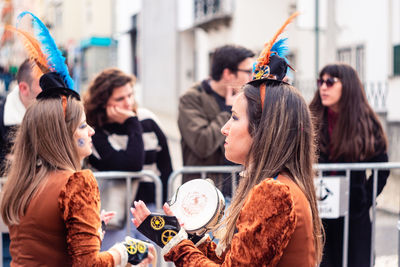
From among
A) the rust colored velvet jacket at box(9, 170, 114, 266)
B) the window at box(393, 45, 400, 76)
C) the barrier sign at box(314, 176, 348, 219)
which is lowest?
the barrier sign at box(314, 176, 348, 219)

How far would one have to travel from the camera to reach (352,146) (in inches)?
160

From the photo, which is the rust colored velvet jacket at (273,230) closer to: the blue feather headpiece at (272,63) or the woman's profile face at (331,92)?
the blue feather headpiece at (272,63)

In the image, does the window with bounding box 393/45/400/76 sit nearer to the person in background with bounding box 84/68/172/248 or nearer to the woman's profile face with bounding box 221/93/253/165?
the person in background with bounding box 84/68/172/248

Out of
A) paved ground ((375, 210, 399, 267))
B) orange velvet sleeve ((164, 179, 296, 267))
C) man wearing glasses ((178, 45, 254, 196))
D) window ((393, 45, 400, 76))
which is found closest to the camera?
orange velvet sleeve ((164, 179, 296, 267))

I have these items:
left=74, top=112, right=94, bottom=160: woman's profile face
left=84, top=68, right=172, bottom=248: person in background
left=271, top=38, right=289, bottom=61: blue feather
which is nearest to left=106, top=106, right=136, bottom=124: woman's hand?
left=84, top=68, right=172, bottom=248: person in background

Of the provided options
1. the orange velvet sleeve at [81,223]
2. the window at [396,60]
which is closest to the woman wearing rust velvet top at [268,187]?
the orange velvet sleeve at [81,223]

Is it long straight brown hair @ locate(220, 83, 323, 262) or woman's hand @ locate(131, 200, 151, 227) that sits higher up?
long straight brown hair @ locate(220, 83, 323, 262)

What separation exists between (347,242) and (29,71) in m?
2.67

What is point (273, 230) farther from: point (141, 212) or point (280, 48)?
point (280, 48)

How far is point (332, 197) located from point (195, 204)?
2036 millimetres

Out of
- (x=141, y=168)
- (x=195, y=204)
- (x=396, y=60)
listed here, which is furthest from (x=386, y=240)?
(x=396, y=60)

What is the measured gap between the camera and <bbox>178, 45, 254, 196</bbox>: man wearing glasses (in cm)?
445

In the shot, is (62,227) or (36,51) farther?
(36,51)

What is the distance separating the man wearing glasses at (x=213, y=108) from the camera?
175 inches
